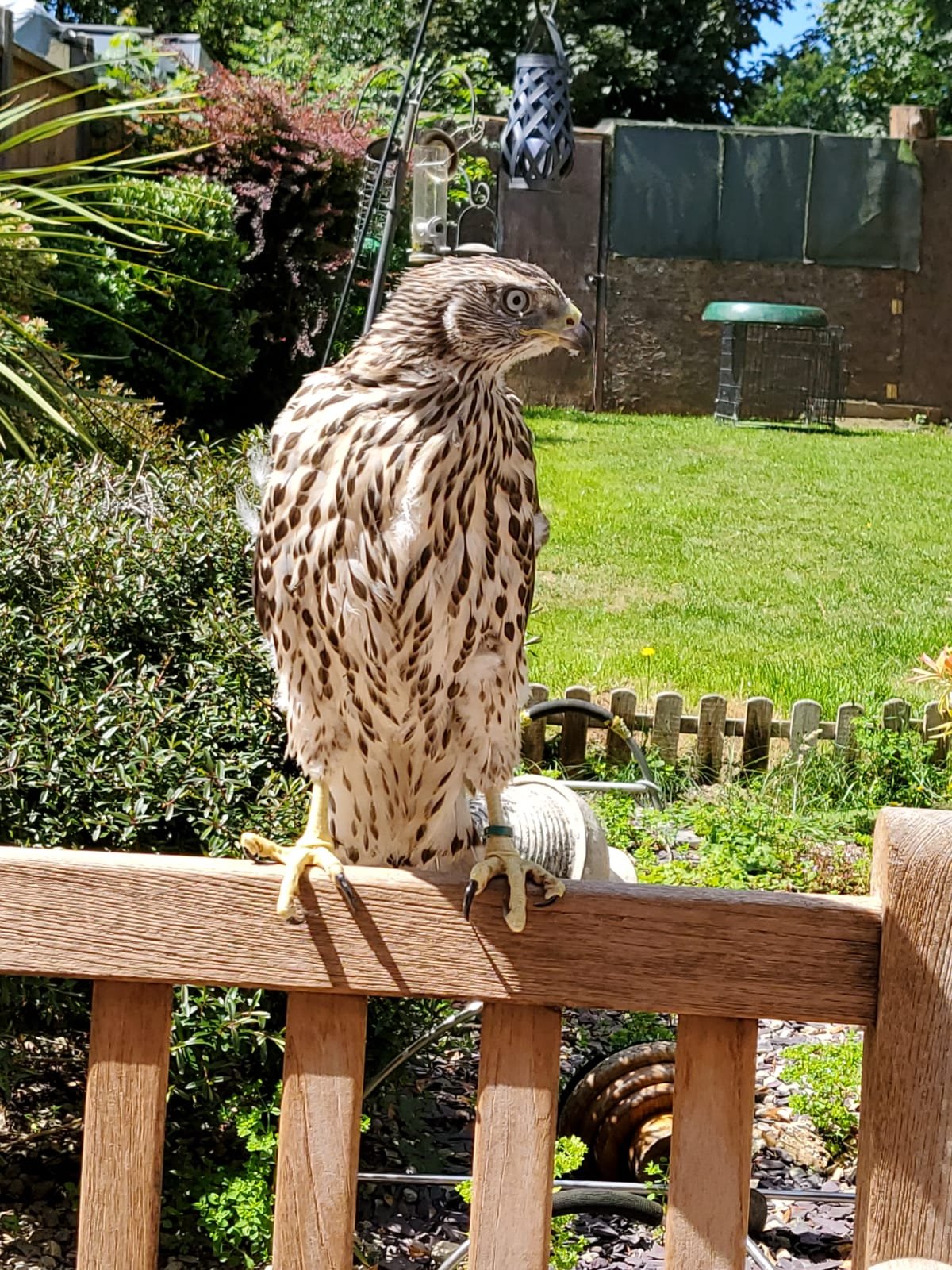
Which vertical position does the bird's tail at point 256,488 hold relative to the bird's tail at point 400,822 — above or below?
above

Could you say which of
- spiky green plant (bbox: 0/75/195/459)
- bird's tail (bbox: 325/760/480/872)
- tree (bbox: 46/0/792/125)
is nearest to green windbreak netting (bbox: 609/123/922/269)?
spiky green plant (bbox: 0/75/195/459)

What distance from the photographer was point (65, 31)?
10.3 m

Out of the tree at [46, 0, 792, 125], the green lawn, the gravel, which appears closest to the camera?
the gravel

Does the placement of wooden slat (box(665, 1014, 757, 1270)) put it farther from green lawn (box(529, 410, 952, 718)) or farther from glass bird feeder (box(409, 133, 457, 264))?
green lawn (box(529, 410, 952, 718))

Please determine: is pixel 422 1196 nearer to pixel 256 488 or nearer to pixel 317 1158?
pixel 256 488

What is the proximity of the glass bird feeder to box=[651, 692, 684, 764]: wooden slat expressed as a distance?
1657mm

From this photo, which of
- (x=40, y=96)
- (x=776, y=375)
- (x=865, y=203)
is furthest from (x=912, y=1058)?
(x=865, y=203)

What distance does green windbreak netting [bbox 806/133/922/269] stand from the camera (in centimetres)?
1313

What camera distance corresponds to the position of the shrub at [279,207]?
28.1 feet

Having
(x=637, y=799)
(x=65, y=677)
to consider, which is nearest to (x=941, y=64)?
(x=637, y=799)

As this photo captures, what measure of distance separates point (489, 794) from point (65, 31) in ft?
31.4

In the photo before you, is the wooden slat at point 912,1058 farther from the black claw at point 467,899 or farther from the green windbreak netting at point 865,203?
the green windbreak netting at point 865,203

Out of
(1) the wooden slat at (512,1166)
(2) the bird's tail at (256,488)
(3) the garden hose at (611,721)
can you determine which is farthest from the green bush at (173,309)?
(1) the wooden slat at (512,1166)

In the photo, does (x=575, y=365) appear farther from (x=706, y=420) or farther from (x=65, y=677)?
(x=65, y=677)
